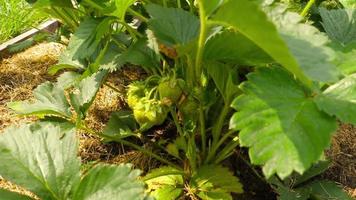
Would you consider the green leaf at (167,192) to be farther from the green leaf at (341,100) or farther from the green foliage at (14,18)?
the green foliage at (14,18)

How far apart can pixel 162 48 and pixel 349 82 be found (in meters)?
0.38

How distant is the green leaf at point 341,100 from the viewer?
842mm

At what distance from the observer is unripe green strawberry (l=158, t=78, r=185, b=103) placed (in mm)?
1062

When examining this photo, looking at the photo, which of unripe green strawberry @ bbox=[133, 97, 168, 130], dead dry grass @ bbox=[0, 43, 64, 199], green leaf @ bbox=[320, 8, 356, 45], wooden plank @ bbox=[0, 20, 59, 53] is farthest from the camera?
wooden plank @ bbox=[0, 20, 59, 53]

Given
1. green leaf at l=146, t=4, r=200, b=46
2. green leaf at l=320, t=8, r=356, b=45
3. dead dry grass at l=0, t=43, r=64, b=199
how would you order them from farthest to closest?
dead dry grass at l=0, t=43, r=64, b=199
green leaf at l=320, t=8, r=356, b=45
green leaf at l=146, t=4, r=200, b=46

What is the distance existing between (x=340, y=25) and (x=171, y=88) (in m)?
0.47

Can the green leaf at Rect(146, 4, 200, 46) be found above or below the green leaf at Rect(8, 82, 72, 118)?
above

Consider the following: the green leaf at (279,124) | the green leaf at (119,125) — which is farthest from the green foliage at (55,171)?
the green leaf at (119,125)

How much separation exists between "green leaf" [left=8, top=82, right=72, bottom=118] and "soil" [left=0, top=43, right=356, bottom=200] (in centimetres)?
31

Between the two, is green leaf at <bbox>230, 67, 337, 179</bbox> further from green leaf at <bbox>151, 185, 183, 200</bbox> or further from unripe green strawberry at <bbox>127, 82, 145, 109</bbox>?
green leaf at <bbox>151, 185, 183, 200</bbox>

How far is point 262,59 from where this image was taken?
915mm

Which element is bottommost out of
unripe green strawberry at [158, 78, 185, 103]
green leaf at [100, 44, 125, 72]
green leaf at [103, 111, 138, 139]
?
green leaf at [103, 111, 138, 139]

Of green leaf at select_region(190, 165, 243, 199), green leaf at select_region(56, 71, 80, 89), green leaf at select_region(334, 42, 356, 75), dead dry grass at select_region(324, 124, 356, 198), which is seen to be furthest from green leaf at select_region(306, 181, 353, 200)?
green leaf at select_region(56, 71, 80, 89)

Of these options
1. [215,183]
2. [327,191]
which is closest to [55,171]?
[215,183]
